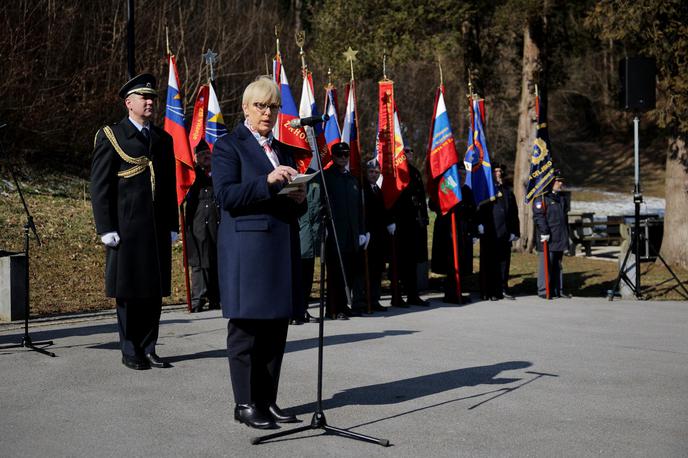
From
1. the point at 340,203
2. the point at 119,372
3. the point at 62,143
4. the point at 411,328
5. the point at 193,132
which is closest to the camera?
the point at 119,372

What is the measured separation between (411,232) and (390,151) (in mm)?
1154

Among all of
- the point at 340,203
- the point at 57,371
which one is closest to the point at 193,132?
the point at 340,203

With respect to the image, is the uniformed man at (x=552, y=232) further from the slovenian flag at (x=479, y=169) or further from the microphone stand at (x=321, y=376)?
the microphone stand at (x=321, y=376)

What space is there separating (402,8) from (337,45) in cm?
196

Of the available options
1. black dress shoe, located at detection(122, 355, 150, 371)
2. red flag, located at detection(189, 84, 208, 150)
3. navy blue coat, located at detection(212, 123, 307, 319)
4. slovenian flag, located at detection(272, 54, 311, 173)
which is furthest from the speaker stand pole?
navy blue coat, located at detection(212, 123, 307, 319)

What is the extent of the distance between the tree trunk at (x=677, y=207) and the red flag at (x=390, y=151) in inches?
322

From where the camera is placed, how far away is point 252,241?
576 cm

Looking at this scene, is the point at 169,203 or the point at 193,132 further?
the point at 193,132

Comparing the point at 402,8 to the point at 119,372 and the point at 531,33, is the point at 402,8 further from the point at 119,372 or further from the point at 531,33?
the point at 119,372

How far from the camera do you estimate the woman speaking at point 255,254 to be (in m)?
5.75

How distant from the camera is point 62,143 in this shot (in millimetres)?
23016

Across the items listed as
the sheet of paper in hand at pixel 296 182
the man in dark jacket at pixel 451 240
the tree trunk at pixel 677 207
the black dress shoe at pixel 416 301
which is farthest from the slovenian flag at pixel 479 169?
the sheet of paper in hand at pixel 296 182

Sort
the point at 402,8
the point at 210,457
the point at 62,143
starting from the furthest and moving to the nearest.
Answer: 1. the point at 62,143
2. the point at 402,8
3. the point at 210,457

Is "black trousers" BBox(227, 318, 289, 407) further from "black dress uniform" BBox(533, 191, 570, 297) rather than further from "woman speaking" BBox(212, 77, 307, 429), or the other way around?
"black dress uniform" BBox(533, 191, 570, 297)
